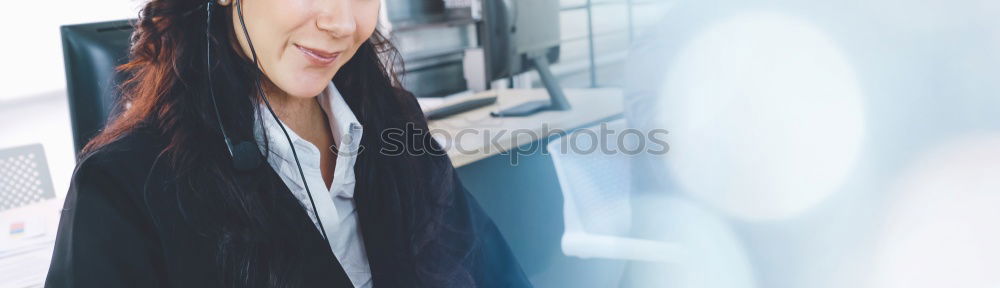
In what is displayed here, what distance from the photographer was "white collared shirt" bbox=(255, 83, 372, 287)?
2.93 feet

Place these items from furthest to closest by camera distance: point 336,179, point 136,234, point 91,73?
point 91,73, point 336,179, point 136,234

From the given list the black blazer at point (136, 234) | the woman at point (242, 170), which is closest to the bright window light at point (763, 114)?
the woman at point (242, 170)

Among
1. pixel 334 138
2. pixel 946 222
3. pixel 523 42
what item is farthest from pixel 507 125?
pixel 946 222

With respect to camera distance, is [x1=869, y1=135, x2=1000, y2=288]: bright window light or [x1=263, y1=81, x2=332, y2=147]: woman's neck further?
[x1=263, y1=81, x2=332, y2=147]: woman's neck

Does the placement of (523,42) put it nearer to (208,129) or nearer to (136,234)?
(208,129)

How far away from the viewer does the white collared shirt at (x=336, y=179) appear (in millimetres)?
894

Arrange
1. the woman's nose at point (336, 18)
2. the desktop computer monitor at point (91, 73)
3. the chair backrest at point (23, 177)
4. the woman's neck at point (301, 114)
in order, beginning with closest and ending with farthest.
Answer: the woman's nose at point (336, 18) < the woman's neck at point (301, 114) < the desktop computer monitor at point (91, 73) < the chair backrest at point (23, 177)

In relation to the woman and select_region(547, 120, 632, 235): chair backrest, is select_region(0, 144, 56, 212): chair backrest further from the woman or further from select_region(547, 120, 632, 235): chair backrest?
select_region(547, 120, 632, 235): chair backrest

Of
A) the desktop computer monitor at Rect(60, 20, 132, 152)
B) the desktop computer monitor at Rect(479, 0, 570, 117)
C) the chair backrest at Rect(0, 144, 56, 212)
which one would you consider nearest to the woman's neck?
the desktop computer monitor at Rect(60, 20, 132, 152)

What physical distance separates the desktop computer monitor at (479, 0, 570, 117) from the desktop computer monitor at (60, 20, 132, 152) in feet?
2.98

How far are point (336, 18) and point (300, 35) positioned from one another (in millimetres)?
46

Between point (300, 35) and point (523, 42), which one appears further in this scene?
point (523, 42)

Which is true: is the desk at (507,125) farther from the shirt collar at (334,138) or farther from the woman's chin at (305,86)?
the woman's chin at (305,86)

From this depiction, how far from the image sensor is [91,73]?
1.19m
